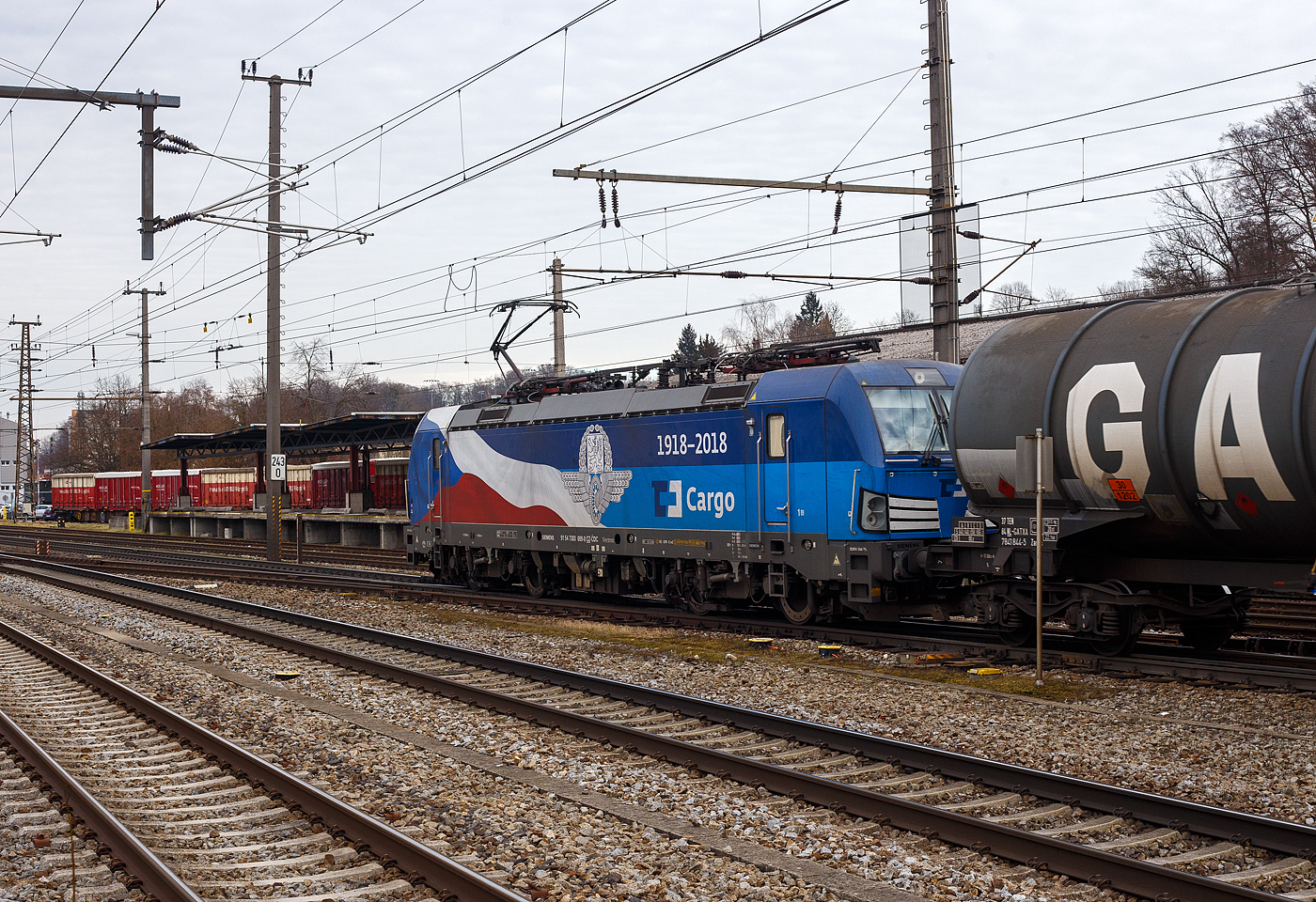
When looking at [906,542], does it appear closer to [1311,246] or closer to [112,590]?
[112,590]

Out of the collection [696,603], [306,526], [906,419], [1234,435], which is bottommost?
[696,603]

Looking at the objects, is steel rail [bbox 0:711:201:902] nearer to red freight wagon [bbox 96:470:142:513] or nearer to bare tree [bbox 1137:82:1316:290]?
bare tree [bbox 1137:82:1316:290]

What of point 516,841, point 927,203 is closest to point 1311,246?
point 927,203

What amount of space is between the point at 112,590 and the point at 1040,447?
21797mm

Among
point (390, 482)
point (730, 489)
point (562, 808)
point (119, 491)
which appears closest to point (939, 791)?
point (562, 808)

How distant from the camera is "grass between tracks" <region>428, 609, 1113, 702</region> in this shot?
1180cm

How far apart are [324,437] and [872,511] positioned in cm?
3787

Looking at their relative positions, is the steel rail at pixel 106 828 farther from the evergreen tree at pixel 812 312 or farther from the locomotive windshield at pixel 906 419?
the evergreen tree at pixel 812 312

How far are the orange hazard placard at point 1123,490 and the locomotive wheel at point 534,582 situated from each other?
12216mm

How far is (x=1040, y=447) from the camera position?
466 inches

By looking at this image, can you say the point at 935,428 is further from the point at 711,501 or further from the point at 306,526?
the point at 306,526

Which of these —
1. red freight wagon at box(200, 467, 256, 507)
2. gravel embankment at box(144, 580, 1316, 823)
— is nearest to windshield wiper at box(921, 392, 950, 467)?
gravel embankment at box(144, 580, 1316, 823)

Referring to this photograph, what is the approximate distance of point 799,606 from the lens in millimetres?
16891

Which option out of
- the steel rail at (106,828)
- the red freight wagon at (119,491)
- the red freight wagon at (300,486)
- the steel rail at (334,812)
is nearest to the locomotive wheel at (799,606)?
the steel rail at (334,812)
